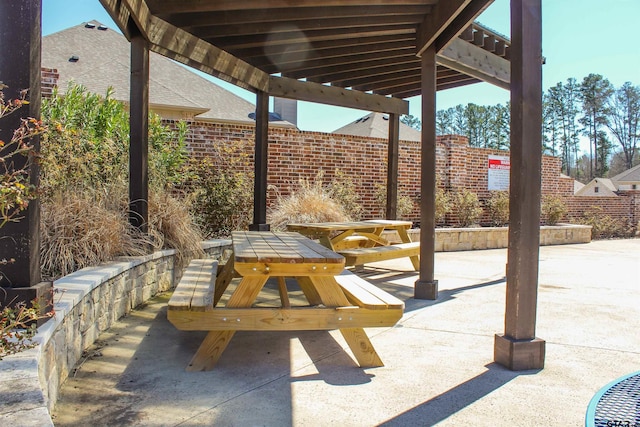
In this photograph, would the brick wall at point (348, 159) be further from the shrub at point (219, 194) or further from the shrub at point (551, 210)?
the shrub at point (551, 210)

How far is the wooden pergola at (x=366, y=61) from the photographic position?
304 centimetres

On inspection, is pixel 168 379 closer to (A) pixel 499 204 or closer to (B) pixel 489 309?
(B) pixel 489 309

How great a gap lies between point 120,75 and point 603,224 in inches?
519

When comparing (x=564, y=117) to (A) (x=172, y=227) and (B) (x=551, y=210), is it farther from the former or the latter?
(A) (x=172, y=227)

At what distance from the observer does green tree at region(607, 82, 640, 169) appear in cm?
4675

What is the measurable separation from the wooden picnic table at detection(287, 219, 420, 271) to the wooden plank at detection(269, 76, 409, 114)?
183cm

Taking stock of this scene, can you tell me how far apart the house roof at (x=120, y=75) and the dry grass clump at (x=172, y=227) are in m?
6.55

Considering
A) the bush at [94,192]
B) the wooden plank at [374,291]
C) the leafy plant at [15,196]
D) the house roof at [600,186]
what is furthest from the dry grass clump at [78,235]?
the house roof at [600,186]

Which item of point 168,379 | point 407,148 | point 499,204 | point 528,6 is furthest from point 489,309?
point 499,204

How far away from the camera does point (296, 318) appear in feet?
9.72

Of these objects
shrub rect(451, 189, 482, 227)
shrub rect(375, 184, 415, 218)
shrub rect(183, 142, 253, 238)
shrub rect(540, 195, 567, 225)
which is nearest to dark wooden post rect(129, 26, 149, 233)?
shrub rect(183, 142, 253, 238)

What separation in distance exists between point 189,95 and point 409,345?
444 inches

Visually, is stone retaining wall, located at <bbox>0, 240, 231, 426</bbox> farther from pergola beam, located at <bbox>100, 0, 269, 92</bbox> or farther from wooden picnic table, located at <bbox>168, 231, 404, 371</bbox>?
pergola beam, located at <bbox>100, 0, 269, 92</bbox>

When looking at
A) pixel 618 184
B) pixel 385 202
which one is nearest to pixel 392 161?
pixel 385 202
